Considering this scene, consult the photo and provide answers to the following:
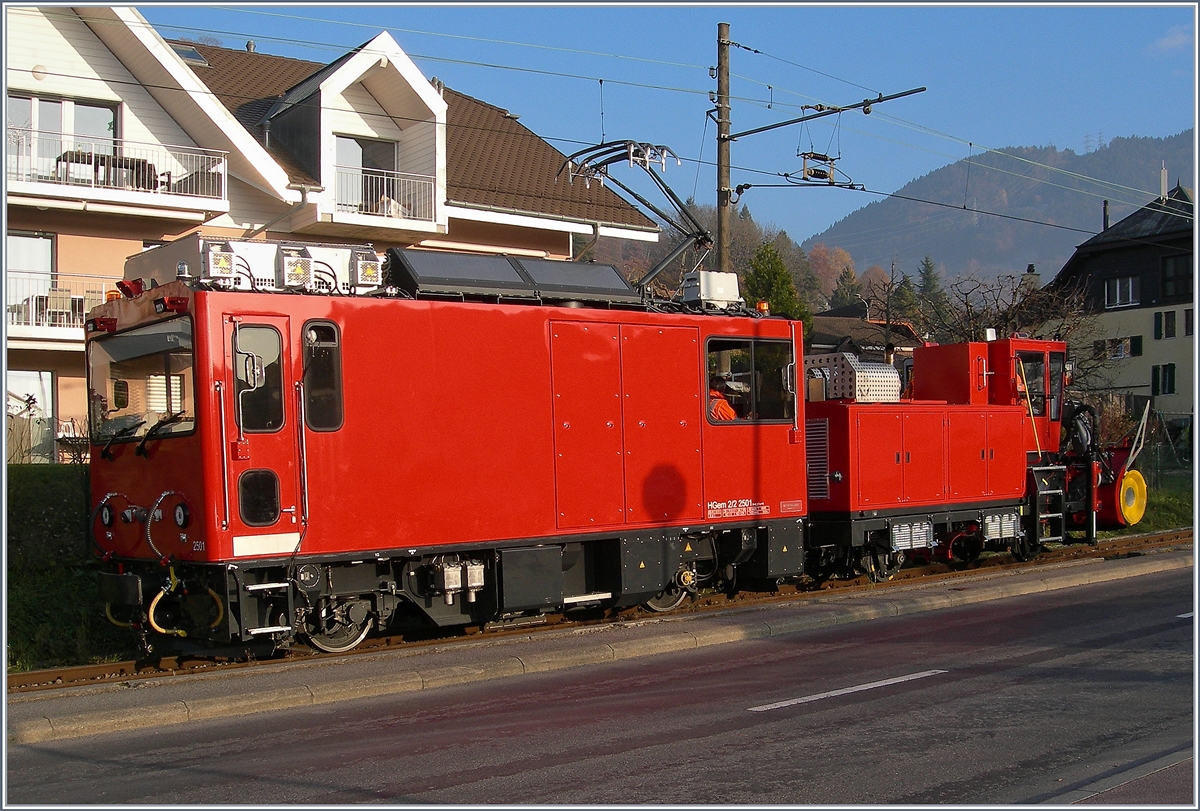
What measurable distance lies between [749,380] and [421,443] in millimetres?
4443

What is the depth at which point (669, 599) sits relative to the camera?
519 inches

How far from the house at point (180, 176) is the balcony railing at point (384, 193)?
4 cm

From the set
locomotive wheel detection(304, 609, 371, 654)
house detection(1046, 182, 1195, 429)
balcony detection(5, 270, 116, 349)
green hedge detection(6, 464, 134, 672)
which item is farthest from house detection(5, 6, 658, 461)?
house detection(1046, 182, 1195, 429)

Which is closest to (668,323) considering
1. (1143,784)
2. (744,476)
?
(744,476)

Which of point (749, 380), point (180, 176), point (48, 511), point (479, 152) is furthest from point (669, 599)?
point (479, 152)

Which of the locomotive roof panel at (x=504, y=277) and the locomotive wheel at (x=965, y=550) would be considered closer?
the locomotive roof panel at (x=504, y=277)

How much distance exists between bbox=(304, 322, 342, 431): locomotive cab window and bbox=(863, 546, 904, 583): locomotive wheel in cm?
843

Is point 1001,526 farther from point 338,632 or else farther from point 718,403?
point 338,632

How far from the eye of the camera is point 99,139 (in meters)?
20.7

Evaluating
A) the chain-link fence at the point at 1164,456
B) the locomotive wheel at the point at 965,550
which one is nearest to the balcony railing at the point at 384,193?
the locomotive wheel at the point at 965,550

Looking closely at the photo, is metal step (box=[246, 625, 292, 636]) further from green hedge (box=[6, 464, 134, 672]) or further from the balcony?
the balcony

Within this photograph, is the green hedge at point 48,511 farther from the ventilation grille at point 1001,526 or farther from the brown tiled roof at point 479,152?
the ventilation grille at point 1001,526

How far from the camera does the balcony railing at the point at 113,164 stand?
65.4ft

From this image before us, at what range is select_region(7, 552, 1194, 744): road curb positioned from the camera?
795cm
